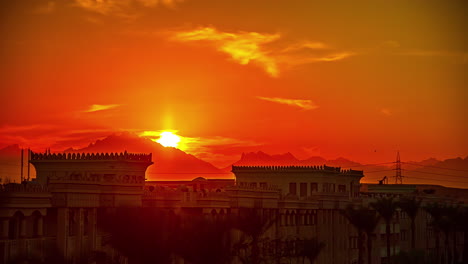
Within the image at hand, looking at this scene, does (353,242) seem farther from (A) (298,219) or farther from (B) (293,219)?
(B) (293,219)

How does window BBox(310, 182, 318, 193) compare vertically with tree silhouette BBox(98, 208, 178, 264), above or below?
above

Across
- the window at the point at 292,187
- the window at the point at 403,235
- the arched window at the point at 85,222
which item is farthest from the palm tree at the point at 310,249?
the window at the point at 403,235

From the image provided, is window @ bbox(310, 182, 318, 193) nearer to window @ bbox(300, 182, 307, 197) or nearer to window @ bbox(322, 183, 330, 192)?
window @ bbox(300, 182, 307, 197)

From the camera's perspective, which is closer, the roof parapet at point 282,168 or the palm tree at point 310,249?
the palm tree at point 310,249

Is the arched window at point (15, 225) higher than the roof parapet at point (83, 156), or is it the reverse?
the roof parapet at point (83, 156)

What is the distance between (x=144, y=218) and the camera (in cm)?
4556

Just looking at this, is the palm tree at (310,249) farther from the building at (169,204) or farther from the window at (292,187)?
the window at (292,187)

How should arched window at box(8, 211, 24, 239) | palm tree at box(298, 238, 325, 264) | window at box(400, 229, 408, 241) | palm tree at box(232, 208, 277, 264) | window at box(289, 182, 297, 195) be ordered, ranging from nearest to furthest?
arched window at box(8, 211, 24, 239) < palm tree at box(232, 208, 277, 264) < palm tree at box(298, 238, 325, 264) < window at box(289, 182, 297, 195) < window at box(400, 229, 408, 241)

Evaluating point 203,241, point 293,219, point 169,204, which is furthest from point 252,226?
point 293,219

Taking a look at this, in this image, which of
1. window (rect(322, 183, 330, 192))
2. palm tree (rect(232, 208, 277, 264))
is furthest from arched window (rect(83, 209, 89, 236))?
window (rect(322, 183, 330, 192))

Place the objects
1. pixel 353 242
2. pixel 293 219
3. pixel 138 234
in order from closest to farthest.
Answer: pixel 138 234
pixel 293 219
pixel 353 242

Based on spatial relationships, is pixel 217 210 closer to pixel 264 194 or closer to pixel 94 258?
pixel 264 194

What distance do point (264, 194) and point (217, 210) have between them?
26.6 feet

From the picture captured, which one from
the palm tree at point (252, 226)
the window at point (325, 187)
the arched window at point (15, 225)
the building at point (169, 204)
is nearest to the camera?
the arched window at point (15, 225)
